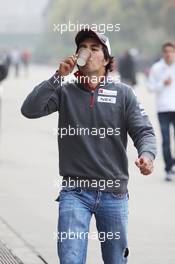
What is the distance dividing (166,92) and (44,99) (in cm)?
694

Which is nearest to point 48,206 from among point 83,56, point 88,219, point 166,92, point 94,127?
point 166,92

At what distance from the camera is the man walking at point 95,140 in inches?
196

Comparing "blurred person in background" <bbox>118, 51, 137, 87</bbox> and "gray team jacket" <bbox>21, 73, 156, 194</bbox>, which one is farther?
"blurred person in background" <bbox>118, 51, 137, 87</bbox>

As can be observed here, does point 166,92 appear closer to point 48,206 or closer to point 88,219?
point 48,206

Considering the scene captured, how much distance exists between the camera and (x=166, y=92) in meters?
11.8

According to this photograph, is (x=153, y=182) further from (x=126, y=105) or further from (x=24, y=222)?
(x=126, y=105)

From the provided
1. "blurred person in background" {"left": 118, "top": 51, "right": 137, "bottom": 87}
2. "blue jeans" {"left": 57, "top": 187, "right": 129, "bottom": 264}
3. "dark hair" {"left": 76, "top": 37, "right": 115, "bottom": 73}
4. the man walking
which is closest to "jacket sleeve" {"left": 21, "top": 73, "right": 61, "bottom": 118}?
the man walking

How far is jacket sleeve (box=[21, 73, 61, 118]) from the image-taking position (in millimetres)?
4969

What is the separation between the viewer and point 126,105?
5059 millimetres

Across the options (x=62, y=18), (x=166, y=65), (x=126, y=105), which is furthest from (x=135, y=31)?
(x=126, y=105)

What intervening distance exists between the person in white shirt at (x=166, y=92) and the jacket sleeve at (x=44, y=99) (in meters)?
6.70

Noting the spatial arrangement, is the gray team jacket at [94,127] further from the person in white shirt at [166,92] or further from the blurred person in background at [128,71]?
the blurred person in background at [128,71]

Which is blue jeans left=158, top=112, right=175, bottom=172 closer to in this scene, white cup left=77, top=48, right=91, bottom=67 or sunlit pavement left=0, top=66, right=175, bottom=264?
sunlit pavement left=0, top=66, right=175, bottom=264

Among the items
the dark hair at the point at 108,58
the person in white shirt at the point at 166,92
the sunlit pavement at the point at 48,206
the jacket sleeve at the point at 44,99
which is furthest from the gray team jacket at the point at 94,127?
the person in white shirt at the point at 166,92
